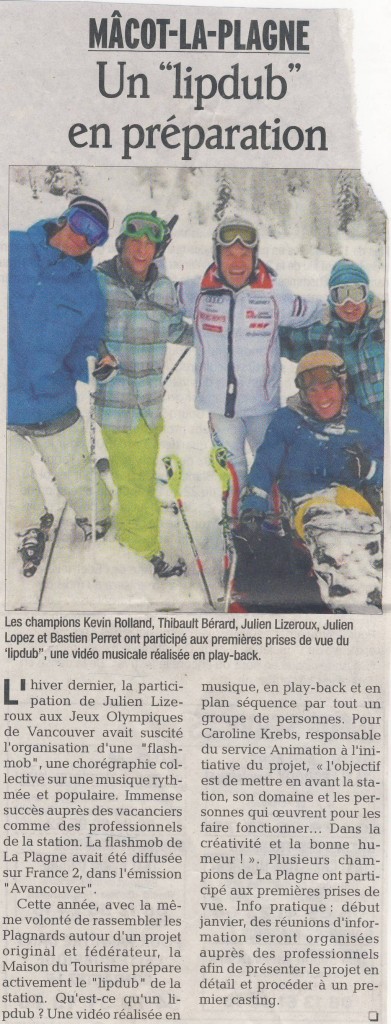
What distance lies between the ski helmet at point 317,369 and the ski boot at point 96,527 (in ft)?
0.73

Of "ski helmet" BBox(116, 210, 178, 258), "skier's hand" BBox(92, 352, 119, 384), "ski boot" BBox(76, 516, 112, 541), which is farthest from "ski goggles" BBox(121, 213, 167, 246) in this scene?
"ski boot" BBox(76, 516, 112, 541)

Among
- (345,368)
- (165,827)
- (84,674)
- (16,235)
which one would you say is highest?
(16,235)

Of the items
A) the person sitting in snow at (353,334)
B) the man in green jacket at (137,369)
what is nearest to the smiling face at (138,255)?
the man in green jacket at (137,369)

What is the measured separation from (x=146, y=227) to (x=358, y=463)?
0.30 metres

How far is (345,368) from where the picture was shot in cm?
68

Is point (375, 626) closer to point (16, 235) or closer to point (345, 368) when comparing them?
point (345, 368)

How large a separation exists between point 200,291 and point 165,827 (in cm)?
50

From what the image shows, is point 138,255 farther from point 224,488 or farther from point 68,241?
point 224,488

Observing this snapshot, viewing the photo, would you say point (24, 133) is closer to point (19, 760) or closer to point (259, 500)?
point (259, 500)

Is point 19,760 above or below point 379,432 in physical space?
below

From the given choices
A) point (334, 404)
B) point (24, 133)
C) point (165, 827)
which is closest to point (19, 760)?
point (165, 827)

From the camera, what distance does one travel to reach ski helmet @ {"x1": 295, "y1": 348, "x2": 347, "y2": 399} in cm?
68

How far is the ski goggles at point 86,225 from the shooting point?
67 cm

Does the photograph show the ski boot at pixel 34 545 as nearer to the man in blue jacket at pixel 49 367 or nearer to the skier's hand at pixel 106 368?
the man in blue jacket at pixel 49 367
